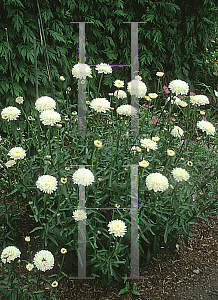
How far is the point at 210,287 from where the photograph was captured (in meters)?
2.33

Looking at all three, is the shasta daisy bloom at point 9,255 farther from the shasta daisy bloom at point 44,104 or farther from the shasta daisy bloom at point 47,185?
the shasta daisy bloom at point 44,104

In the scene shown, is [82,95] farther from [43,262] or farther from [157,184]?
[43,262]

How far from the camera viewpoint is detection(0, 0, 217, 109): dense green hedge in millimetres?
3402

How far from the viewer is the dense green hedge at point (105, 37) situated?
3.40m

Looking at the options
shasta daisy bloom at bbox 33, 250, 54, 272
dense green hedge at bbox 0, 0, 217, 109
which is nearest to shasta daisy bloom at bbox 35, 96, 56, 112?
shasta daisy bloom at bbox 33, 250, 54, 272

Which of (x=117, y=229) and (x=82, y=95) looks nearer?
(x=117, y=229)

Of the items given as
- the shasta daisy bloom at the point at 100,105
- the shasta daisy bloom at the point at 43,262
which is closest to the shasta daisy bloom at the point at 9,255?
the shasta daisy bloom at the point at 43,262

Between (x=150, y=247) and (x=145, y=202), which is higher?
(x=145, y=202)

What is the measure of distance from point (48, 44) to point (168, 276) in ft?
9.75

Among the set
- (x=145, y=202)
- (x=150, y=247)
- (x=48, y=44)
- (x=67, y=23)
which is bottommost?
(x=150, y=247)

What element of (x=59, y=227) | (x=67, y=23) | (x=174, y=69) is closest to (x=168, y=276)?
(x=59, y=227)

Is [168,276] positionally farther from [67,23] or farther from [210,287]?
[67,23]

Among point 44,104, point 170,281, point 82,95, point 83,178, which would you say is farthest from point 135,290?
point 82,95

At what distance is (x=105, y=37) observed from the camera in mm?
4172
